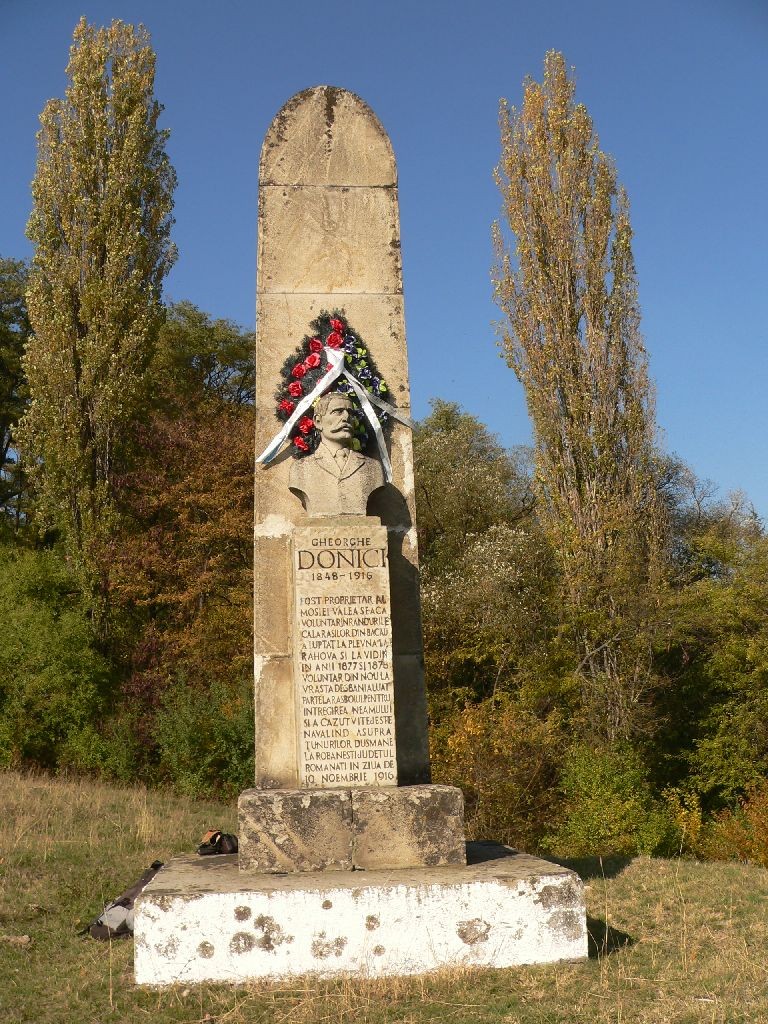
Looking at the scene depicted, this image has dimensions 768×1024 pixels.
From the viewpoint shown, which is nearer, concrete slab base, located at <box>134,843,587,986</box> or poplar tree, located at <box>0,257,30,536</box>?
concrete slab base, located at <box>134,843,587,986</box>

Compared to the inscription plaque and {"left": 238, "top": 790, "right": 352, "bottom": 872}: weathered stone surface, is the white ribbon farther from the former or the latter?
{"left": 238, "top": 790, "right": 352, "bottom": 872}: weathered stone surface

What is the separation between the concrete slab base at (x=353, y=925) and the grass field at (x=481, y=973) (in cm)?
12

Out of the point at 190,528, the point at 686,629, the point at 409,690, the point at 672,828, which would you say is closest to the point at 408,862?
the point at 409,690

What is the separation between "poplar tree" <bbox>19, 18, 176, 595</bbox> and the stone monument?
42.0 feet

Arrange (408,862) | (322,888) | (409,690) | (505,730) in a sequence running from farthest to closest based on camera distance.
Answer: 1. (505,730)
2. (409,690)
3. (408,862)
4. (322,888)

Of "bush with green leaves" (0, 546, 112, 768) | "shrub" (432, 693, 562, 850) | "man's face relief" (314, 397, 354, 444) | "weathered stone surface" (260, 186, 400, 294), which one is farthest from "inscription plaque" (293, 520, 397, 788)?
"bush with green leaves" (0, 546, 112, 768)

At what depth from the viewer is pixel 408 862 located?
576 centimetres

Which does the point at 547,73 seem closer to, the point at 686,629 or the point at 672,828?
the point at 686,629

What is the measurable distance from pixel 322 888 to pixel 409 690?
1.74 metres

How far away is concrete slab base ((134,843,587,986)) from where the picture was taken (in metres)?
A: 5.16

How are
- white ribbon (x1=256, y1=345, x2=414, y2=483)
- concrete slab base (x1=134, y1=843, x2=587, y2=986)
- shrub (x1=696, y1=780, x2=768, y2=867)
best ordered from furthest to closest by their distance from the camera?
shrub (x1=696, y1=780, x2=768, y2=867)
white ribbon (x1=256, y1=345, x2=414, y2=483)
concrete slab base (x1=134, y1=843, x2=587, y2=986)

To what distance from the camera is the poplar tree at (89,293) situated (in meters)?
19.2

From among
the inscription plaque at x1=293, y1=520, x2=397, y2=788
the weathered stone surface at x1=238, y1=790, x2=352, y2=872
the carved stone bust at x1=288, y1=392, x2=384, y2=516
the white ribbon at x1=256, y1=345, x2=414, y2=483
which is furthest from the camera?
the white ribbon at x1=256, y1=345, x2=414, y2=483

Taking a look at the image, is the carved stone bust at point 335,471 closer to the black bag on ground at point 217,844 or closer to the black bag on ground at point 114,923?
the black bag on ground at point 217,844
